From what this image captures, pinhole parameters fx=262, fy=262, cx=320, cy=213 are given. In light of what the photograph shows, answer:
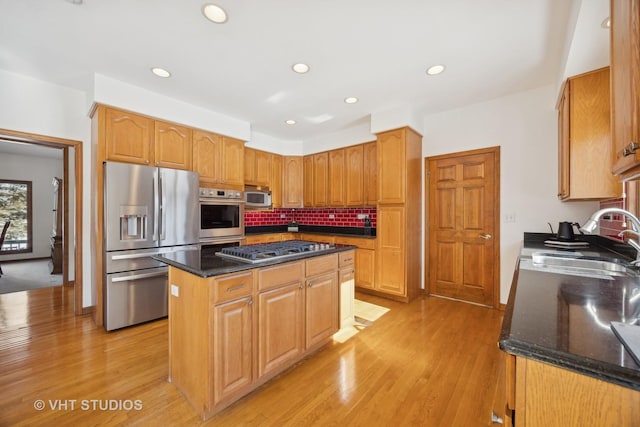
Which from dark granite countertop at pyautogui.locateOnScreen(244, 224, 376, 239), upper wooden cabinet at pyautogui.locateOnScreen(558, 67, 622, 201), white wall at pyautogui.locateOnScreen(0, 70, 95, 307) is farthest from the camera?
dark granite countertop at pyautogui.locateOnScreen(244, 224, 376, 239)

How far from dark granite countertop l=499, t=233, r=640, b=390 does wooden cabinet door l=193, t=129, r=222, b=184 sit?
349 centimetres

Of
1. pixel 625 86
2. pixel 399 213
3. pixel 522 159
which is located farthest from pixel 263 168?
pixel 625 86

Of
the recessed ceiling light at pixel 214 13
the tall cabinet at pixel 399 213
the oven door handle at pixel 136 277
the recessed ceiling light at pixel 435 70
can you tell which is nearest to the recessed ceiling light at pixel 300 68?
the recessed ceiling light at pixel 214 13

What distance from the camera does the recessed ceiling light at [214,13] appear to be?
1786 mm

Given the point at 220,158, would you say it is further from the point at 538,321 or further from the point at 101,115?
the point at 538,321

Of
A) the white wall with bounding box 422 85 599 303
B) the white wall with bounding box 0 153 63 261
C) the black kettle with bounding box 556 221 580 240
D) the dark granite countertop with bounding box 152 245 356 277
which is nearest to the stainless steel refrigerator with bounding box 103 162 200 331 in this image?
the dark granite countertop with bounding box 152 245 356 277

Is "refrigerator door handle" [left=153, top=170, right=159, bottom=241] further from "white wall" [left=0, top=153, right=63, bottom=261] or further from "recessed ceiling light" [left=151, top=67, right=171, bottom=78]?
"white wall" [left=0, top=153, right=63, bottom=261]

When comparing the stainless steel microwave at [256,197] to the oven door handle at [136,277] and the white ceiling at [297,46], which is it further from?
the oven door handle at [136,277]

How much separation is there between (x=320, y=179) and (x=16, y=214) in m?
7.48

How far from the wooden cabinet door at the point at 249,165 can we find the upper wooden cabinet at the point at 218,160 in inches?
17.7

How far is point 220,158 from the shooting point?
3717 mm

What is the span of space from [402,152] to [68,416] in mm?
3857

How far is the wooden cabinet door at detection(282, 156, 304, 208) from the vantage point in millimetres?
5027

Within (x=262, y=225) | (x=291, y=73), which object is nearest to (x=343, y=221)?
(x=262, y=225)
